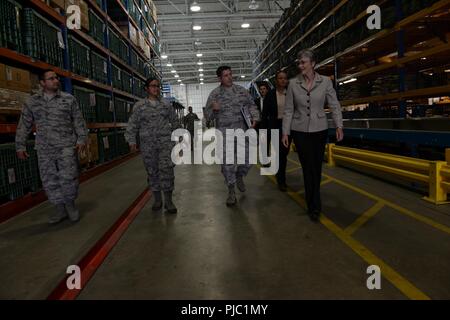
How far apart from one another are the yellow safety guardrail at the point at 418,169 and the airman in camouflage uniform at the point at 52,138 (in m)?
4.44

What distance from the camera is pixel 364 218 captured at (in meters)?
3.87

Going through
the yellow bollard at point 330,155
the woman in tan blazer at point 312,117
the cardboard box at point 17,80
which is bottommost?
the yellow bollard at point 330,155

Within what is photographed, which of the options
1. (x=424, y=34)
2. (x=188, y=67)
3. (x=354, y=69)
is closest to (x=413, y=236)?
(x=424, y=34)

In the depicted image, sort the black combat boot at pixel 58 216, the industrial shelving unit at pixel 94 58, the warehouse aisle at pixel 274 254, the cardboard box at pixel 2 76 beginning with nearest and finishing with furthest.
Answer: the warehouse aisle at pixel 274 254 → the black combat boot at pixel 58 216 → the cardboard box at pixel 2 76 → the industrial shelving unit at pixel 94 58

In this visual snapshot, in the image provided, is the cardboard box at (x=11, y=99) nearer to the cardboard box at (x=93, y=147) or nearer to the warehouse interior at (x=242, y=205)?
the warehouse interior at (x=242, y=205)

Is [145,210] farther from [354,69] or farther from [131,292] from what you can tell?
[354,69]

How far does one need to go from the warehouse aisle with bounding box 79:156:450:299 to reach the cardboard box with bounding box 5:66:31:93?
245cm

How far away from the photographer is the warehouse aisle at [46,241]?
8.37 feet

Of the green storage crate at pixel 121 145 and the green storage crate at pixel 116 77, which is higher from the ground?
the green storage crate at pixel 116 77

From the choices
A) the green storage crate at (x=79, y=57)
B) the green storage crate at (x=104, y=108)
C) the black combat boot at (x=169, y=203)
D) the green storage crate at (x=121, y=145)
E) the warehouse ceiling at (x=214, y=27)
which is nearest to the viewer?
the black combat boot at (x=169, y=203)

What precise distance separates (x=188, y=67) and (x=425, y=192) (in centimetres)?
3857

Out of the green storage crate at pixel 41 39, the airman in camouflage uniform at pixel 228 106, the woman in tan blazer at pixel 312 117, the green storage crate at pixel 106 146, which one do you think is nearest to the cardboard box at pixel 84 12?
the green storage crate at pixel 41 39
